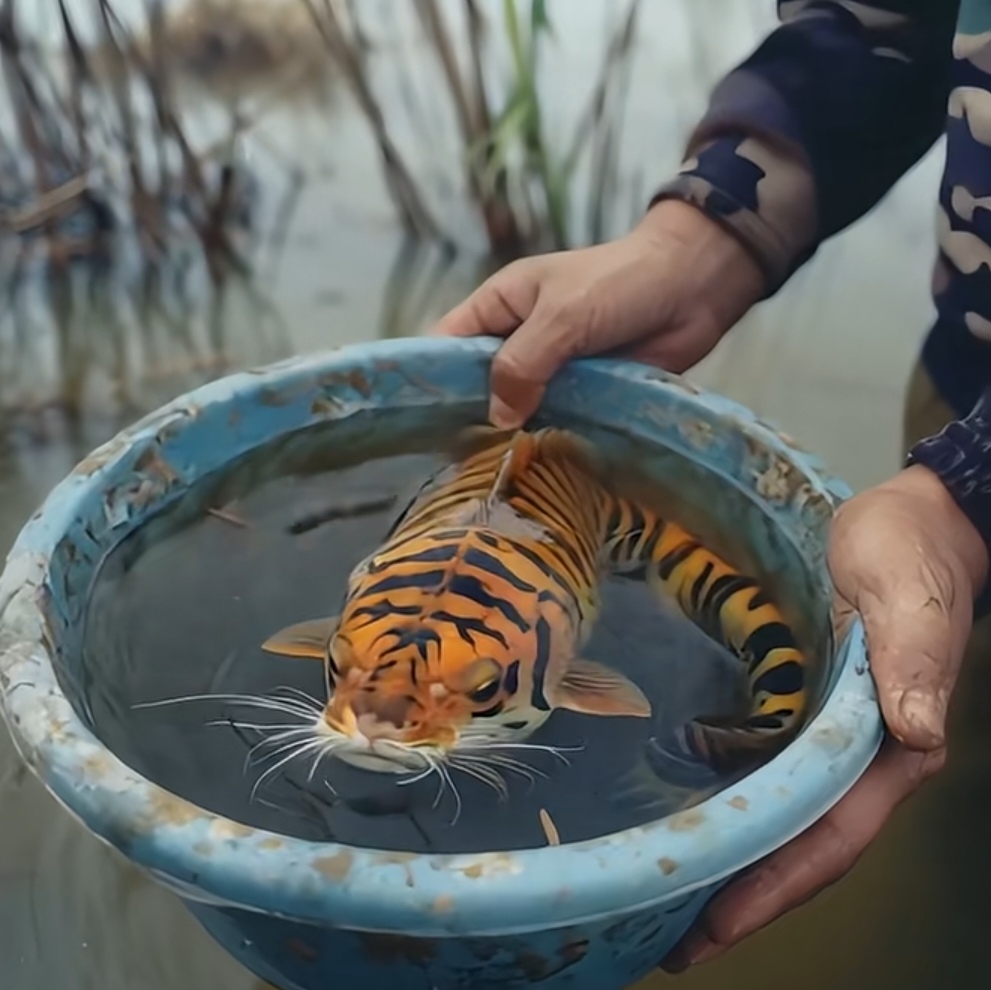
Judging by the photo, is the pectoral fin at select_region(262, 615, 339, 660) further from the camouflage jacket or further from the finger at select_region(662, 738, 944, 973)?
the camouflage jacket

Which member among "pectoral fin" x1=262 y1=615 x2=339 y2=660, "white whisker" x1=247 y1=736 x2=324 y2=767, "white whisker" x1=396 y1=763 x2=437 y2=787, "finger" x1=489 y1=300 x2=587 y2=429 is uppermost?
"finger" x1=489 y1=300 x2=587 y2=429

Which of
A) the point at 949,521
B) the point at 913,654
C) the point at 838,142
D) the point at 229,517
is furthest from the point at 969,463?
the point at 229,517

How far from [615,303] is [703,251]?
10 centimetres

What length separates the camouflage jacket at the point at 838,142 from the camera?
102cm

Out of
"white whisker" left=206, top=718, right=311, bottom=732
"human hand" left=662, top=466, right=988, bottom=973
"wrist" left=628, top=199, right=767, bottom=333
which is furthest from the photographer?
"wrist" left=628, top=199, right=767, bottom=333

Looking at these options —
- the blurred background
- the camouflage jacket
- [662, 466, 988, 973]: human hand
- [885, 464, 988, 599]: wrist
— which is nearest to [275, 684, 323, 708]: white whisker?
[662, 466, 988, 973]: human hand

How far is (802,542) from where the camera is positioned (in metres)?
0.85

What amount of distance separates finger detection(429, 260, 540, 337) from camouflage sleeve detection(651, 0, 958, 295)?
0.15 meters

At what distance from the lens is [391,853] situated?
1.90 ft

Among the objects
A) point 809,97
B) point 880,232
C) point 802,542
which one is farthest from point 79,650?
point 880,232

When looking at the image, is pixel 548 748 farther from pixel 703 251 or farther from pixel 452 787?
pixel 703 251

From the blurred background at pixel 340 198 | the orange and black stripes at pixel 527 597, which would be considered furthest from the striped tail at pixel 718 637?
the blurred background at pixel 340 198

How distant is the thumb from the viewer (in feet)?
2.19

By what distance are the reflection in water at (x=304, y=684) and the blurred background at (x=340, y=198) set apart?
17.6 inches
